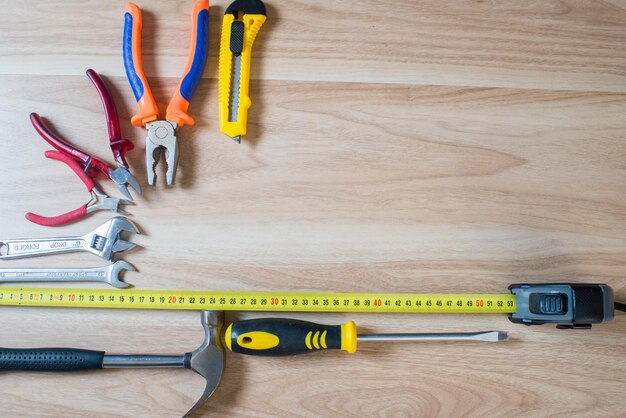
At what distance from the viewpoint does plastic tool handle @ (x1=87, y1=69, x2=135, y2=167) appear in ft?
3.74

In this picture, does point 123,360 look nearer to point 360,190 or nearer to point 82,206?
point 82,206

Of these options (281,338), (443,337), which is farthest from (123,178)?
(443,337)

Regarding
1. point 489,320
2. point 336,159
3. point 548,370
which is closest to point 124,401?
point 336,159

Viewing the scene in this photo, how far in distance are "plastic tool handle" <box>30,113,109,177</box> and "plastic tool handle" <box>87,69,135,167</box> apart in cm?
4

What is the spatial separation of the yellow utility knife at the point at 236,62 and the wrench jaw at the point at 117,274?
13.9 inches

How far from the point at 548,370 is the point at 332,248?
0.52m

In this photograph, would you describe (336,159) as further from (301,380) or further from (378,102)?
(301,380)

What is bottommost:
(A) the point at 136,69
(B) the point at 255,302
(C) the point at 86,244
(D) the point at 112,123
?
(B) the point at 255,302

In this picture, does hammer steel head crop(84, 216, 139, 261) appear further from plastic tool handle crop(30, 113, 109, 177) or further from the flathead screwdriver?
the flathead screwdriver

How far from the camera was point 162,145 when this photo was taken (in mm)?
1139

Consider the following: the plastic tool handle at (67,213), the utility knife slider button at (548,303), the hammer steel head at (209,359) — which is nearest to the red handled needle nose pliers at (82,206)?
the plastic tool handle at (67,213)

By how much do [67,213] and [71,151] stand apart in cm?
13

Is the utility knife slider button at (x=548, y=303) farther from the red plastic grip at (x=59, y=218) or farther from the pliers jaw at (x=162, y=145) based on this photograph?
the red plastic grip at (x=59, y=218)

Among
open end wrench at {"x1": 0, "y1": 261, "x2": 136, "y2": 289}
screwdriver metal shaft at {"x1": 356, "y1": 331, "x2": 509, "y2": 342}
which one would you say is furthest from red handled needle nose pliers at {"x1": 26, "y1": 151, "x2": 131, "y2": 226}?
screwdriver metal shaft at {"x1": 356, "y1": 331, "x2": 509, "y2": 342}
